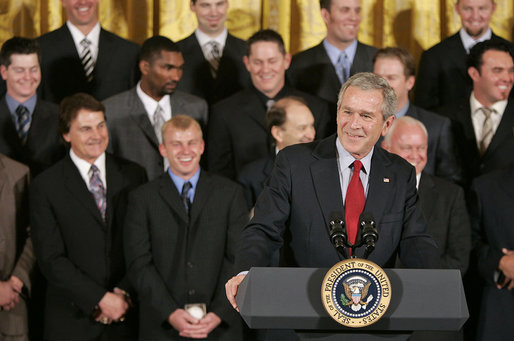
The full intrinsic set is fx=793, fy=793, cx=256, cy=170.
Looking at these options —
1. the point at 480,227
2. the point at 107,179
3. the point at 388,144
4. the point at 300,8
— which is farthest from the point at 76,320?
the point at 300,8

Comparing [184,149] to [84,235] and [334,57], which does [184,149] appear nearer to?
[84,235]

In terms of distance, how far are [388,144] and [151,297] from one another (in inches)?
58.0

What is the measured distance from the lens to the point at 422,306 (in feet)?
6.37

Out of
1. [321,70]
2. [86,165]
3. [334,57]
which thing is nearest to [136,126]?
[86,165]

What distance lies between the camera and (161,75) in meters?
4.60

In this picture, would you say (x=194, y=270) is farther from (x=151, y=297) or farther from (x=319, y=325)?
(x=319, y=325)

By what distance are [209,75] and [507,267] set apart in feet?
7.27

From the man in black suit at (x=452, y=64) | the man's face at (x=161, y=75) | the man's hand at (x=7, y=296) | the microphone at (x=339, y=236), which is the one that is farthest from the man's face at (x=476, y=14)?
the microphone at (x=339, y=236)

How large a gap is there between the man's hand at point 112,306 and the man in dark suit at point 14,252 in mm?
452

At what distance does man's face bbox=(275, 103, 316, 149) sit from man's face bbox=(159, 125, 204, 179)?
1.57 feet

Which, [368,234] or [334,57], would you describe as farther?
[334,57]

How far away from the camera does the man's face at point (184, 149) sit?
13.5 feet

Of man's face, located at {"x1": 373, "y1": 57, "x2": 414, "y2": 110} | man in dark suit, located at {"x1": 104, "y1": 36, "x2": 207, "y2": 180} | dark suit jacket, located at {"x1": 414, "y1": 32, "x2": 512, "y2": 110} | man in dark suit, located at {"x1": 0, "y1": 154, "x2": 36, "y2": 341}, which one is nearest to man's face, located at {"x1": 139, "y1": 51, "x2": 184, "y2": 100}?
man in dark suit, located at {"x1": 104, "y1": 36, "x2": 207, "y2": 180}

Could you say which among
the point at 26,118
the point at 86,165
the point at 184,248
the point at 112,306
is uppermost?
the point at 26,118
